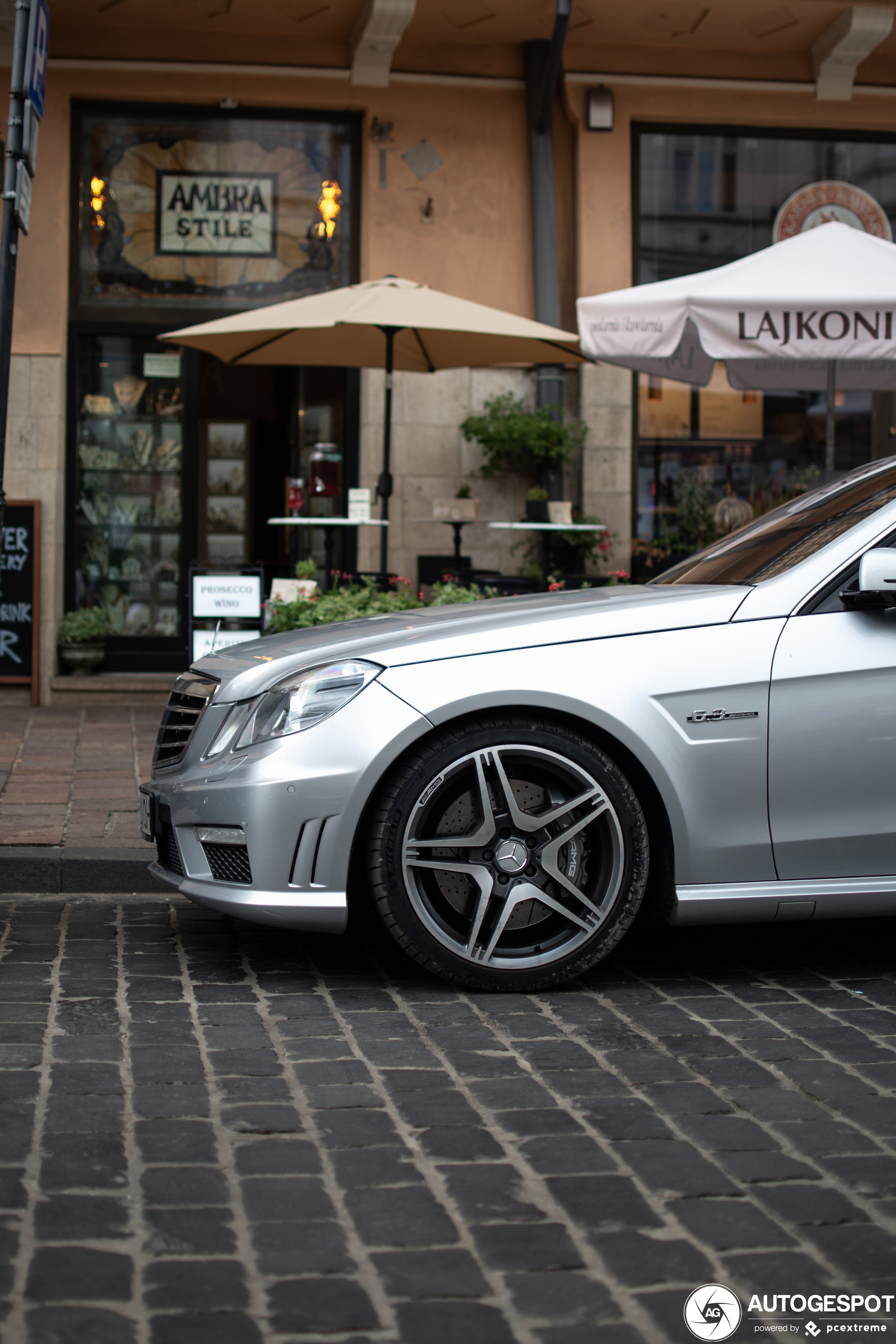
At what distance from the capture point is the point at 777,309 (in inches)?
272

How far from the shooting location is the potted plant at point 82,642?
34.3ft

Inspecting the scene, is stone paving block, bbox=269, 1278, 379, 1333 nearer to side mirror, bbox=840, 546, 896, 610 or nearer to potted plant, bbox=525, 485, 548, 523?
side mirror, bbox=840, 546, 896, 610

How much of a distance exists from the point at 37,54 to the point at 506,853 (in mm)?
3836

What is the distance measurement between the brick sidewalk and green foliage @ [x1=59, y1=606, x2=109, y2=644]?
0.63m

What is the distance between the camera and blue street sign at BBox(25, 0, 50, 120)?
17.5ft

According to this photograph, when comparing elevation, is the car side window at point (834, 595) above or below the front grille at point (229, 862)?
above

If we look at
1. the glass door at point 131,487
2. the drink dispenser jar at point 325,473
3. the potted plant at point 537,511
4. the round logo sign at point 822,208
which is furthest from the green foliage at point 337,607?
the round logo sign at point 822,208

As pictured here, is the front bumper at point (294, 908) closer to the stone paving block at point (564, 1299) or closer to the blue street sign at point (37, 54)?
the stone paving block at point (564, 1299)

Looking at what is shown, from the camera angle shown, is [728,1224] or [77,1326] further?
[728,1224]

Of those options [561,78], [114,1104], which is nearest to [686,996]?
[114,1104]

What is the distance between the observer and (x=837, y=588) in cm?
404

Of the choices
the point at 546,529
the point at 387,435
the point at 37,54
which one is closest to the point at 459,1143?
the point at 37,54

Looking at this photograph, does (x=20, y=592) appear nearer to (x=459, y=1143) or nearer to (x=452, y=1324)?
(x=459, y=1143)

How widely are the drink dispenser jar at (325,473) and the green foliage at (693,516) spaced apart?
2822 mm
